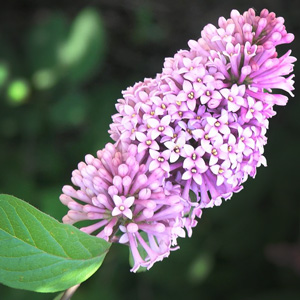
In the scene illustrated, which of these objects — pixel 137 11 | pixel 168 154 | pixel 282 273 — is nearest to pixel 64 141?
pixel 137 11

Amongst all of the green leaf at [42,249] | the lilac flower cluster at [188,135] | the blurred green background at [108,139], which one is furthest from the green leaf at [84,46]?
the green leaf at [42,249]

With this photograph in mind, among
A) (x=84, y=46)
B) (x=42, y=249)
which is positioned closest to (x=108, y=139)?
(x=84, y=46)

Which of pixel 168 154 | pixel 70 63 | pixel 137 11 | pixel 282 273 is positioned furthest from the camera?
pixel 137 11

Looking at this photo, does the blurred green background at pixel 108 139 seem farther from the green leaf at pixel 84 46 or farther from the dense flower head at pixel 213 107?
the dense flower head at pixel 213 107

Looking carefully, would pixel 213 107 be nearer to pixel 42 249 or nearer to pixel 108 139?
pixel 42 249

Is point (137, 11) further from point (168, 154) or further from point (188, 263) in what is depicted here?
point (168, 154)

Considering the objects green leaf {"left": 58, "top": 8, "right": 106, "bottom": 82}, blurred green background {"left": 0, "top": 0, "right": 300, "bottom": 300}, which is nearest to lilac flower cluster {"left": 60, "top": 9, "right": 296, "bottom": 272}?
blurred green background {"left": 0, "top": 0, "right": 300, "bottom": 300}

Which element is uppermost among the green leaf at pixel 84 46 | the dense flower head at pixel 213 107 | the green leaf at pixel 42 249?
the green leaf at pixel 84 46
